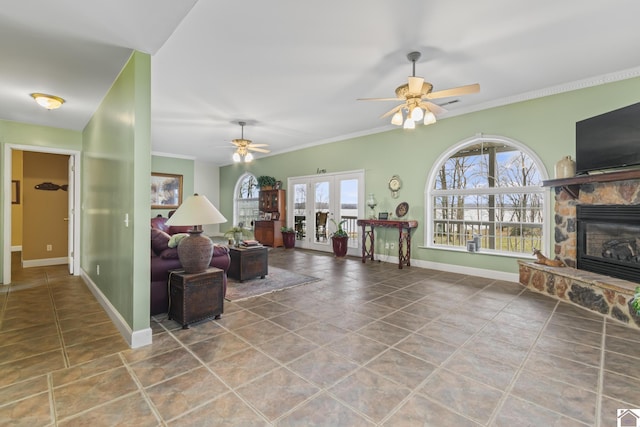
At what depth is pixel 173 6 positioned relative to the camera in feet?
6.67

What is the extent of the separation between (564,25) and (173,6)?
3426 millimetres

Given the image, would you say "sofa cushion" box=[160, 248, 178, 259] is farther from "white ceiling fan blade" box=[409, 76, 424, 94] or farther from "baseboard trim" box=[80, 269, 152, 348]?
"white ceiling fan blade" box=[409, 76, 424, 94]

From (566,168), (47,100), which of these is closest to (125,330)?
(47,100)

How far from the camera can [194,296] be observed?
2.84m

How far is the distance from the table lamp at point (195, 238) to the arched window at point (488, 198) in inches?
162

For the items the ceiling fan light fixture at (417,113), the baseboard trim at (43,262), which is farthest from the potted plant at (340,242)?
the baseboard trim at (43,262)

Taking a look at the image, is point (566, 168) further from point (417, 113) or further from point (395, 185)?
point (395, 185)

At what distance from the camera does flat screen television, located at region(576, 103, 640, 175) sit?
3279mm

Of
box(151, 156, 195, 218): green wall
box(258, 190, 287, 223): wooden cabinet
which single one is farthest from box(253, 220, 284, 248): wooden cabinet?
box(151, 156, 195, 218): green wall

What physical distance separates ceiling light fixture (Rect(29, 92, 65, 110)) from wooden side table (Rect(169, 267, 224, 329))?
2667 mm

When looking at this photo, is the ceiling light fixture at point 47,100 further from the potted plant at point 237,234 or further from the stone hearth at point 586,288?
the stone hearth at point 586,288

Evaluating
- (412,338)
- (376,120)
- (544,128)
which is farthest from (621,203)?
(376,120)

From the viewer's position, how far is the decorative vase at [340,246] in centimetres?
664

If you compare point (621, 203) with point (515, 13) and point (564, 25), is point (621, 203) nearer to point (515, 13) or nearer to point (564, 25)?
point (564, 25)
